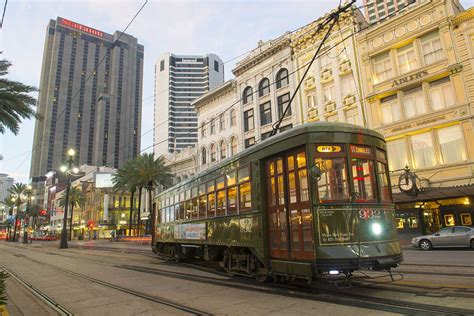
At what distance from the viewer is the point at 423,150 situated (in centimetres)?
2225

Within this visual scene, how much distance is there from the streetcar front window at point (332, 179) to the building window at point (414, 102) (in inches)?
732

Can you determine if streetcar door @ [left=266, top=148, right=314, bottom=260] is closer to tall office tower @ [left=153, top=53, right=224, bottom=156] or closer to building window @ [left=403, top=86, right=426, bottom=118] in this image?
building window @ [left=403, top=86, right=426, bottom=118]

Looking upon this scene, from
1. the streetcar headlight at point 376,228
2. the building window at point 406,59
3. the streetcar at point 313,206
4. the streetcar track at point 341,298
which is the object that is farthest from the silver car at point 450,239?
the streetcar headlight at point 376,228

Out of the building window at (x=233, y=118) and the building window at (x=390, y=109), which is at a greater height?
the building window at (x=233, y=118)

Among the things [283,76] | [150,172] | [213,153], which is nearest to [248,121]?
[283,76]

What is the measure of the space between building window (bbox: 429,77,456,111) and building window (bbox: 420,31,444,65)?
1542mm

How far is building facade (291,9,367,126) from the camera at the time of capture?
26609 mm

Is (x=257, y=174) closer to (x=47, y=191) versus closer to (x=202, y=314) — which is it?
(x=202, y=314)

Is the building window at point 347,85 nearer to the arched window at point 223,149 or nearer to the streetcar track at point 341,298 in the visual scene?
the arched window at point 223,149

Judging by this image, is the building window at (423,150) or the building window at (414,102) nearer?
the building window at (423,150)

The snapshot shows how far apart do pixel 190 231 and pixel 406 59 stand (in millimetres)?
19945

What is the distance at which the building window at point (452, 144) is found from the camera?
20.6 meters

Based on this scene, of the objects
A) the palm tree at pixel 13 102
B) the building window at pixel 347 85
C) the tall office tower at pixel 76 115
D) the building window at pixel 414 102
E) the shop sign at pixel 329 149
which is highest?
the tall office tower at pixel 76 115

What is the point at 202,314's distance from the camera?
18.7 feet
